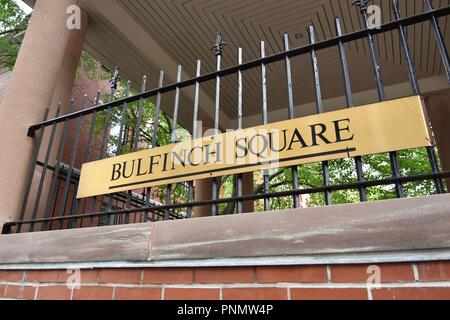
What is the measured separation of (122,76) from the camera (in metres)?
6.93

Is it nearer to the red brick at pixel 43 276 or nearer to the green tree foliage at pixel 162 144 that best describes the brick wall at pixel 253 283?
the red brick at pixel 43 276

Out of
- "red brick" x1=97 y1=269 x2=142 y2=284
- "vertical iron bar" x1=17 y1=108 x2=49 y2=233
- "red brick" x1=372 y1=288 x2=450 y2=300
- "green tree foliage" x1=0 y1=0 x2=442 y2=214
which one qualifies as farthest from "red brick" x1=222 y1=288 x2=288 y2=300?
"green tree foliage" x1=0 y1=0 x2=442 y2=214

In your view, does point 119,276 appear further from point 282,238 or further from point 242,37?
point 242,37

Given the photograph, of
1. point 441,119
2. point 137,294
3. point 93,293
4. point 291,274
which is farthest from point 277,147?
point 441,119

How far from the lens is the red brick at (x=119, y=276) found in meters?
1.93

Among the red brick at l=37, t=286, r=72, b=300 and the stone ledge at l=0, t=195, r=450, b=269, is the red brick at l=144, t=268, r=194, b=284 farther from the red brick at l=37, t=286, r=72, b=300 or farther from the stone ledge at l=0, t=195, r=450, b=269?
the red brick at l=37, t=286, r=72, b=300

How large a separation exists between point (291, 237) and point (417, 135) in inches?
34.0

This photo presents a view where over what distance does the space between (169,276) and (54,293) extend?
926 millimetres

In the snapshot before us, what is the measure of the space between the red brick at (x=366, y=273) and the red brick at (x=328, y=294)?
0.04 metres

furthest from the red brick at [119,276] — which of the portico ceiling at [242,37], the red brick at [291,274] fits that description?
the portico ceiling at [242,37]

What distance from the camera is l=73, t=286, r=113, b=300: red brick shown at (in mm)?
1974

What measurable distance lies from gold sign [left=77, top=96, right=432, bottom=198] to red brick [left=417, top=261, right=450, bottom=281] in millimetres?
612

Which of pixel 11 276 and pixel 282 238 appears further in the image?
pixel 11 276

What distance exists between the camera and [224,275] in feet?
5.57
